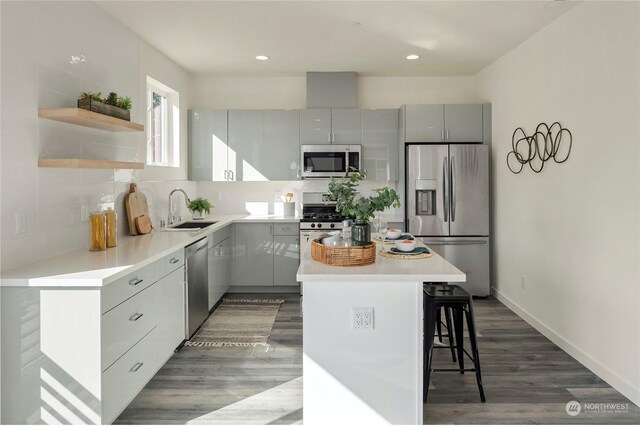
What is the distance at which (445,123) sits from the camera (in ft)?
16.3

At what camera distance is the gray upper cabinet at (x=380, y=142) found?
5.22 meters

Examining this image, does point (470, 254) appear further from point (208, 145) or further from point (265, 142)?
point (208, 145)

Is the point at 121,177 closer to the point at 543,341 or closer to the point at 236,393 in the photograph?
the point at 236,393

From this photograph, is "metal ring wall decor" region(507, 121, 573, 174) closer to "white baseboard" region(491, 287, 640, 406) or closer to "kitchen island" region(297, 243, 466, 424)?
"white baseboard" region(491, 287, 640, 406)

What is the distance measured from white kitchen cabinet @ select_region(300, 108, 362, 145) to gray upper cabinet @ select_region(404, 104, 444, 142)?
0.60 m

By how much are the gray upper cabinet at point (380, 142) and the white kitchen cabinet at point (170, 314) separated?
9.06ft

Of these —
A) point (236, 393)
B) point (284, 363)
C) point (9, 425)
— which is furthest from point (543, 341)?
point (9, 425)

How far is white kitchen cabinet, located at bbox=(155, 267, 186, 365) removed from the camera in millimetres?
2910

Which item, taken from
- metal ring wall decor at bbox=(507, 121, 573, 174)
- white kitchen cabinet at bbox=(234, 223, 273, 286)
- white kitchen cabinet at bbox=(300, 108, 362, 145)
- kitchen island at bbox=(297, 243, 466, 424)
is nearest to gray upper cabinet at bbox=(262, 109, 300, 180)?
white kitchen cabinet at bbox=(300, 108, 362, 145)

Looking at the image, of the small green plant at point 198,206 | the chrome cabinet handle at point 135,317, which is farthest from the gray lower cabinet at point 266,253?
the chrome cabinet handle at point 135,317

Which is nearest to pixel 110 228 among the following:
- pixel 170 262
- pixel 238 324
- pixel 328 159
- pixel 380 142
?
pixel 170 262

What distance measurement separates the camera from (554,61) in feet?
11.8

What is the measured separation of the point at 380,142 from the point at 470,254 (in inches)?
65.8

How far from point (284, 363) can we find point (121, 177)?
199 cm
